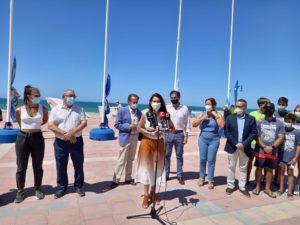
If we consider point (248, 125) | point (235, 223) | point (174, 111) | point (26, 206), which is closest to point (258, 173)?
point (248, 125)

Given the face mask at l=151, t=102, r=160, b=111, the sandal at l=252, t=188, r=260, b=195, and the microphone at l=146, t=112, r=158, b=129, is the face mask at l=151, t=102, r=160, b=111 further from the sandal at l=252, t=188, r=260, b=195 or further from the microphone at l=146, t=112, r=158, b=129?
the sandal at l=252, t=188, r=260, b=195

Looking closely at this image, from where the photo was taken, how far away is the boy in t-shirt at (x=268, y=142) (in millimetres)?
4316

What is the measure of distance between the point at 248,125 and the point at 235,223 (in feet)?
5.81

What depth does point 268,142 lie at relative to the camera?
4398 millimetres

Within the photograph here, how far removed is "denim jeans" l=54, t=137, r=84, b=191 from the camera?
13.3 ft

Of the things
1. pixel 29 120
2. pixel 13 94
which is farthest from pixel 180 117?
pixel 13 94

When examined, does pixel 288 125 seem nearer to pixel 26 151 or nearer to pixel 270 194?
pixel 270 194

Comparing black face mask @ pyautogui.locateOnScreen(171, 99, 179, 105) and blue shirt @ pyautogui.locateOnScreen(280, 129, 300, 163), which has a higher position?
black face mask @ pyautogui.locateOnScreen(171, 99, 179, 105)

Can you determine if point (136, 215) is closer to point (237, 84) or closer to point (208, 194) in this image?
point (208, 194)

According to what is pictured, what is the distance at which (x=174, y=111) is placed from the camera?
4926mm

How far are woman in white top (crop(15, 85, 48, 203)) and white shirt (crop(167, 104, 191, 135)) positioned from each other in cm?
242

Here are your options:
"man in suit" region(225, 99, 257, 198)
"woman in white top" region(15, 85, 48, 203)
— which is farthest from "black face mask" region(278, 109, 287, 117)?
"woman in white top" region(15, 85, 48, 203)

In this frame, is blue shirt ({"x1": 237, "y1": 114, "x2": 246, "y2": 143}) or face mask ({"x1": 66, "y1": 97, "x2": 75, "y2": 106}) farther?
blue shirt ({"x1": 237, "y1": 114, "x2": 246, "y2": 143})

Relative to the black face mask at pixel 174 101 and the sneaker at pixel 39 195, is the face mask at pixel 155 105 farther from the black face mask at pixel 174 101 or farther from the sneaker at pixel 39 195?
the sneaker at pixel 39 195
